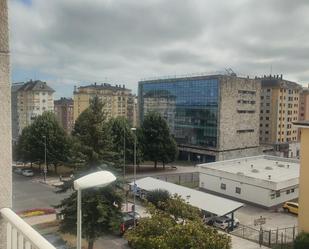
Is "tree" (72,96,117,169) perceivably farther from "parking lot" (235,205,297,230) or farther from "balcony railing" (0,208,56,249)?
"balcony railing" (0,208,56,249)

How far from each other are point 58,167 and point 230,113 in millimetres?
24699

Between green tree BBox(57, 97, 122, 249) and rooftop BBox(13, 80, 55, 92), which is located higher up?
rooftop BBox(13, 80, 55, 92)

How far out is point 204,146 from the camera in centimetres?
5000

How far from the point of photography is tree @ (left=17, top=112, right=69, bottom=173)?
3766 cm

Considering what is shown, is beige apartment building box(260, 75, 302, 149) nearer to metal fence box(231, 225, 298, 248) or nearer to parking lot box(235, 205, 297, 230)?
parking lot box(235, 205, 297, 230)

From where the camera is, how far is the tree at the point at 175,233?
451 inches

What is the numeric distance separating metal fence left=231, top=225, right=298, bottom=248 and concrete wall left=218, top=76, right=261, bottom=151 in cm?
2676

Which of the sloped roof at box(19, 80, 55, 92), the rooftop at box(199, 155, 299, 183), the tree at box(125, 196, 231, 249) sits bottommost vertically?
the rooftop at box(199, 155, 299, 183)

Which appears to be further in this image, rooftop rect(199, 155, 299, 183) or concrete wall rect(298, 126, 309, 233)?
rooftop rect(199, 155, 299, 183)

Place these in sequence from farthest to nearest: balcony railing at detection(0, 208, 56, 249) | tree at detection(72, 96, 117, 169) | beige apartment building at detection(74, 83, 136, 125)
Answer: beige apartment building at detection(74, 83, 136, 125), tree at detection(72, 96, 117, 169), balcony railing at detection(0, 208, 56, 249)

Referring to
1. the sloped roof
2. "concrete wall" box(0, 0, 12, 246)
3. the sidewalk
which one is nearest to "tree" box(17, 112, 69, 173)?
the sidewalk

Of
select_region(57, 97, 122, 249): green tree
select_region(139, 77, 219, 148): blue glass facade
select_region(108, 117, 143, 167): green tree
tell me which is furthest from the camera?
select_region(139, 77, 219, 148): blue glass facade

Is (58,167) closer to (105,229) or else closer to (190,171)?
(190,171)

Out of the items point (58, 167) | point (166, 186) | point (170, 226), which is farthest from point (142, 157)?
point (170, 226)
